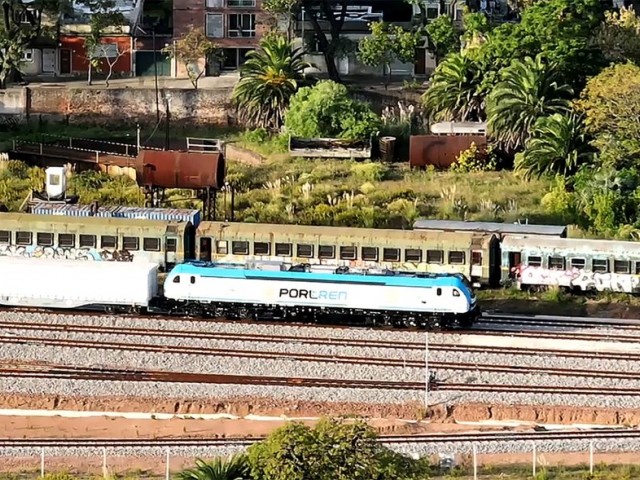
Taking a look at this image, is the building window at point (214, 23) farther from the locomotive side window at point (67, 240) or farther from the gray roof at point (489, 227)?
the locomotive side window at point (67, 240)

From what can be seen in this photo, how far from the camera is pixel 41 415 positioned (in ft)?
138

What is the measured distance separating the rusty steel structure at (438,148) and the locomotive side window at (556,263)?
54.3ft

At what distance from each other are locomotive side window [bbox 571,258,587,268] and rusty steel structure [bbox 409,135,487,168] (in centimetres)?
1692

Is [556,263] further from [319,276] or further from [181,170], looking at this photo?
[181,170]

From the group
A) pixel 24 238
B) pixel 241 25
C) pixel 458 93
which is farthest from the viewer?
pixel 241 25

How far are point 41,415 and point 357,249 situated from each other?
1419 cm

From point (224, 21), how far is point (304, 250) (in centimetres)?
3102

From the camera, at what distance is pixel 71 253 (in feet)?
176

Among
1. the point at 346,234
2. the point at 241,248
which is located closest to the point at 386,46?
the point at 346,234

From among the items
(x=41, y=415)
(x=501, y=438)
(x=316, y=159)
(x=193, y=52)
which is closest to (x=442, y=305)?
(x=501, y=438)

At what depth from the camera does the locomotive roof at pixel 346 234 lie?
51.9m

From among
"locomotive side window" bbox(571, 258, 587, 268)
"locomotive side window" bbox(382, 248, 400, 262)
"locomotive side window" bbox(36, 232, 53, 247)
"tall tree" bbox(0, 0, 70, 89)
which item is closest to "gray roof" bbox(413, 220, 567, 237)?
"locomotive side window" bbox(571, 258, 587, 268)

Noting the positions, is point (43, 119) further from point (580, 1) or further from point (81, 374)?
point (81, 374)

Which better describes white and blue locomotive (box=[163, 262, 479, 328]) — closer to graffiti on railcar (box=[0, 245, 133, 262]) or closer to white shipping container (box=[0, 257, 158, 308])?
white shipping container (box=[0, 257, 158, 308])
